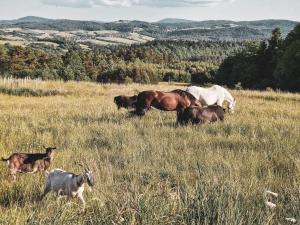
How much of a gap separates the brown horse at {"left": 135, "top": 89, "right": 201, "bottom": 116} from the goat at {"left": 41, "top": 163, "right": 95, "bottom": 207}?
9.45 metres

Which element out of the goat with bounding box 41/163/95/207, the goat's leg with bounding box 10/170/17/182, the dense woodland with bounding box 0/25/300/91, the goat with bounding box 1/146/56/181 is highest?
the goat with bounding box 41/163/95/207

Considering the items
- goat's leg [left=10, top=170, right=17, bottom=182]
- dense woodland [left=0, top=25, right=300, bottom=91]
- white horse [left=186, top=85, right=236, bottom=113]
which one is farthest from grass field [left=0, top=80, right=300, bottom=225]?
dense woodland [left=0, top=25, right=300, bottom=91]

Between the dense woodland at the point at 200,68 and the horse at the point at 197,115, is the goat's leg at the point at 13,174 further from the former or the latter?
the dense woodland at the point at 200,68

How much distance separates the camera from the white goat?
5.83 metres

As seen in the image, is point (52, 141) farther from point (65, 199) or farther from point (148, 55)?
point (148, 55)

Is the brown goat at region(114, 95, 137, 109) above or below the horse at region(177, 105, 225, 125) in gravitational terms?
below

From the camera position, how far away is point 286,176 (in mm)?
7656

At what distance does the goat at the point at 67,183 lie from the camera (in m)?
5.82

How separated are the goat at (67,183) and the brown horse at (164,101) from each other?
9.45 m

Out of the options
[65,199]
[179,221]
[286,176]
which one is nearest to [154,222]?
[179,221]

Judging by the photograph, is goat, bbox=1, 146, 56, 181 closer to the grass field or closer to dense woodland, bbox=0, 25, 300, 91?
the grass field

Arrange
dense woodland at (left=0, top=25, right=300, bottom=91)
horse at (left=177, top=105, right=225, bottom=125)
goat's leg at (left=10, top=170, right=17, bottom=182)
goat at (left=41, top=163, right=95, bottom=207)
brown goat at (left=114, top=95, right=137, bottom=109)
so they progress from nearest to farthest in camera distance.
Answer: goat at (left=41, top=163, right=95, bottom=207)
goat's leg at (left=10, top=170, right=17, bottom=182)
horse at (left=177, top=105, right=225, bottom=125)
brown goat at (left=114, top=95, right=137, bottom=109)
dense woodland at (left=0, top=25, right=300, bottom=91)

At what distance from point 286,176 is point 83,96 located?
18.6 metres

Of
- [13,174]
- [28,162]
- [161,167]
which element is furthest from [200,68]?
[13,174]
